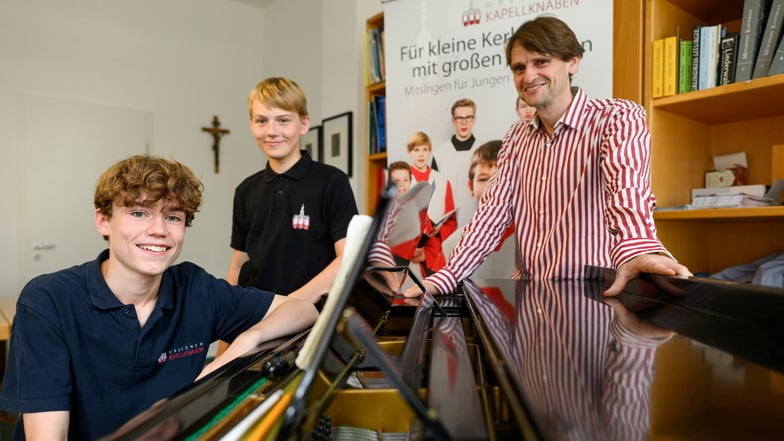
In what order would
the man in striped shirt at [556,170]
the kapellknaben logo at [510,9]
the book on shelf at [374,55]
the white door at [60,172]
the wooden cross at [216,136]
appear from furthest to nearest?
the wooden cross at [216,136], the white door at [60,172], the book on shelf at [374,55], the kapellknaben logo at [510,9], the man in striped shirt at [556,170]

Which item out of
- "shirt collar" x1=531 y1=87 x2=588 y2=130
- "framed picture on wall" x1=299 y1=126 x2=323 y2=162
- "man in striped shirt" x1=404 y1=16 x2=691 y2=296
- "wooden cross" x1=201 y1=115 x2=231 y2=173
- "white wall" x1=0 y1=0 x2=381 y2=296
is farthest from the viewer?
"wooden cross" x1=201 y1=115 x2=231 y2=173

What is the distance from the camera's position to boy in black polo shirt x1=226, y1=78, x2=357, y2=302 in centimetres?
183

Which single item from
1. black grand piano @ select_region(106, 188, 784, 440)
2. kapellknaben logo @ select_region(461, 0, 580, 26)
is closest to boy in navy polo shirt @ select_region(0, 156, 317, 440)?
black grand piano @ select_region(106, 188, 784, 440)

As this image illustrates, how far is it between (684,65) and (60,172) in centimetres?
460

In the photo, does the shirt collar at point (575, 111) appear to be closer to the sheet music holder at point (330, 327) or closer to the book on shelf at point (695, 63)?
the book on shelf at point (695, 63)

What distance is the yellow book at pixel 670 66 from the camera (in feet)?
6.76

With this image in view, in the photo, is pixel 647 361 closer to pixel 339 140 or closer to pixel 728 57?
pixel 728 57

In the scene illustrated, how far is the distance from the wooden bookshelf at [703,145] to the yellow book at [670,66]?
0.04m

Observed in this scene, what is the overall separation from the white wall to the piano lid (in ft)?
9.53

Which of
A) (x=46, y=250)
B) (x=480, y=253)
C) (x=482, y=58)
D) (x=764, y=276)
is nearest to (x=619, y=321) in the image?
(x=480, y=253)

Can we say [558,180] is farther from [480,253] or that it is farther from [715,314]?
[715,314]

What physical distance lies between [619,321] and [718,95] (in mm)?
1553

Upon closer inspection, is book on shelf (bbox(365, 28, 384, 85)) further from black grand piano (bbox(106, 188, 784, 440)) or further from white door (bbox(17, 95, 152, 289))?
white door (bbox(17, 95, 152, 289))

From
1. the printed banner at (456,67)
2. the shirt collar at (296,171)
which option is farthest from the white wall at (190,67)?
the shirt collar at (296,171)
